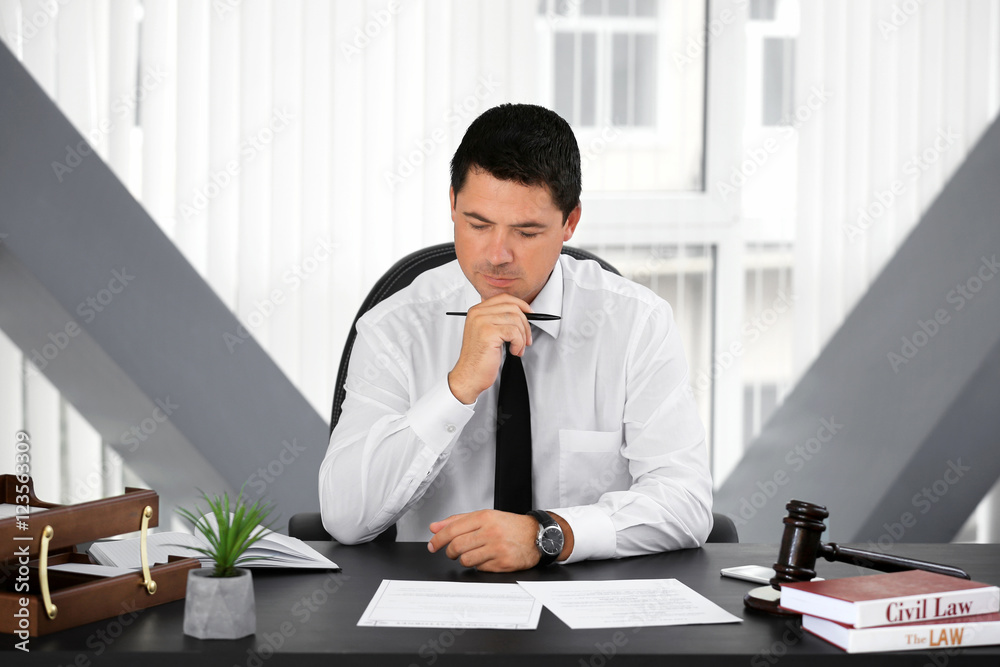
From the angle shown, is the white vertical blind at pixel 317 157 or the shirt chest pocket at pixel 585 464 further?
the white vertical blind at pixel 317 157

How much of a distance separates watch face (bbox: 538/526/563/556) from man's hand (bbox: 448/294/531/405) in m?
0.30

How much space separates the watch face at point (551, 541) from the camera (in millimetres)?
1241

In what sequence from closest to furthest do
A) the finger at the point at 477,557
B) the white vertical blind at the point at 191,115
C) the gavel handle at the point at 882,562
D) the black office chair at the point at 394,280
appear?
the gavel handle at the point at 882,562, the finger at the point at 477,557, the black office chair at the point at 394,280, the white vertical blind at the point at 191,115

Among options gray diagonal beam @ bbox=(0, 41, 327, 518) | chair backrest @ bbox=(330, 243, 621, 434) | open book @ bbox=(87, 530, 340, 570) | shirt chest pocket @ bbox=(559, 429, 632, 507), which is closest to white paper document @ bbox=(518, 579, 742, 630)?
open book @ bbox=(87, 530, 340, 570)

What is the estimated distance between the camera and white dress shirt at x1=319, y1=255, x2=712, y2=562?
1.47m

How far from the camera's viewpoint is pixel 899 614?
915mm

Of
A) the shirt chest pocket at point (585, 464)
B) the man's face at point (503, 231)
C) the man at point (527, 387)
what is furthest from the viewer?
the shirt chest pocket at point (585, 464)

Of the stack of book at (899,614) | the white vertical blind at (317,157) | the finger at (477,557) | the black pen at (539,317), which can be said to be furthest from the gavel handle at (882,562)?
the white vertical blind at (317,157)

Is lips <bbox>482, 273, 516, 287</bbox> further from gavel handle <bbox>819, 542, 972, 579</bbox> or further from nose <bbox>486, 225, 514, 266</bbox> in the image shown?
gavel handle <bbox>819, 542, 972, 579</bbox>

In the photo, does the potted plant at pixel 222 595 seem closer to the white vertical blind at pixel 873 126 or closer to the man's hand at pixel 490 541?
the man's hand at pixel 490 541

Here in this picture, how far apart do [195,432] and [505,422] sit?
135cm

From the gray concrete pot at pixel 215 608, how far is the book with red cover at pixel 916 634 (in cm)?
61

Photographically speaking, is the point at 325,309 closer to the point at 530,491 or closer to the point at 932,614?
the point at 530,491

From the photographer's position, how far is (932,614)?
93 cm
